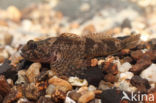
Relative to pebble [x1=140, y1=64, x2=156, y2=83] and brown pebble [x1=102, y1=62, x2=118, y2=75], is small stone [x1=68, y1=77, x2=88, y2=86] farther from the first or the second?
pebble [x1=140, y1=64, x2=156, y2=83]

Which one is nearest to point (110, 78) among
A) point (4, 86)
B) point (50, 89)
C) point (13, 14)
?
point (50, 89)

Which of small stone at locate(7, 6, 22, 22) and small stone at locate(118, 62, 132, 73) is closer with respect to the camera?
small stone at locate(118, 62, 132, 73)

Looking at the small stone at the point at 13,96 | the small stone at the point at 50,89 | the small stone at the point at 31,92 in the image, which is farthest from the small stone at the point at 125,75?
the small stone at the point at 13,96

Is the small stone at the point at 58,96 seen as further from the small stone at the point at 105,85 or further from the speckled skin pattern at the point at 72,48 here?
the speckled skin pattern at the point at 72,48

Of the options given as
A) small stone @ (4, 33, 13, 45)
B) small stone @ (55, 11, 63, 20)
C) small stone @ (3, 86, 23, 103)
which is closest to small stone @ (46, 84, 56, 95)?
small stone @ (3, 86, 23, 103)

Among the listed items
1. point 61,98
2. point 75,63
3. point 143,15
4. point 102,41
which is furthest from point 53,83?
point 143,15

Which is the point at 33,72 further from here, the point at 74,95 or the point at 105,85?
the point at 105,85
